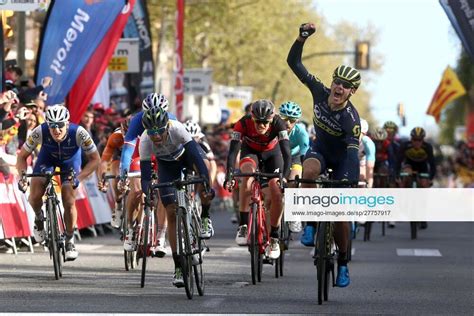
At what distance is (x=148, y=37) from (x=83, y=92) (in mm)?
8525

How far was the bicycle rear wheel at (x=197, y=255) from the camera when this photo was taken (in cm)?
1479

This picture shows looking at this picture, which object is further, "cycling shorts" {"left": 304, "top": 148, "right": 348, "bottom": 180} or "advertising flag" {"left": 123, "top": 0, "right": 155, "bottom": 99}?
"advertising flag" {"left": 123, "top": 0, "right": 155, "bottom": 99}

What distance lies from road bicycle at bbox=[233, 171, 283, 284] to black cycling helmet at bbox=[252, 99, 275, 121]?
23.1 inches

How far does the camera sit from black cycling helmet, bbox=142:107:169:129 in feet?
47.9

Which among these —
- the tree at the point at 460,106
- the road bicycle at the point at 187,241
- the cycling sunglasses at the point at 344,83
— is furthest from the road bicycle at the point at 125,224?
the tree at the point at 460,106

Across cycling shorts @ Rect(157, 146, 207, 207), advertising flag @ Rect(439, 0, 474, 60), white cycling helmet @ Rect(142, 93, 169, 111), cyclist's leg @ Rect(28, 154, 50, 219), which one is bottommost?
cyclist's leg @ Rect(28, 154, 50, 219)

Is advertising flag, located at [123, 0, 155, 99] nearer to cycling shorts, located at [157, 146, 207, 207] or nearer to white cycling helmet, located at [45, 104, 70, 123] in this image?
white cycling helmet, located at [45, 104, 70, 123]

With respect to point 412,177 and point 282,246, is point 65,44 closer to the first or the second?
point 412,177

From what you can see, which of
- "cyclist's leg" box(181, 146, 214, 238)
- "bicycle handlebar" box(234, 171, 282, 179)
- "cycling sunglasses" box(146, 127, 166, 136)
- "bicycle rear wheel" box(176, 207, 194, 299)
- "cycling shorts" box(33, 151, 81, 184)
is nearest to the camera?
"bicycle rear wheel" box(176, 207, 194, 299)

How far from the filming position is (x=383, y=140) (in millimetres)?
29625

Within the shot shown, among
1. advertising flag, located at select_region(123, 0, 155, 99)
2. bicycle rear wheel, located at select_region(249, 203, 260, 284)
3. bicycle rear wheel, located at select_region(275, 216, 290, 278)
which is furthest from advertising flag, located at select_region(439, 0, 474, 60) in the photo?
advertising flag, located at select_region(123, 0, 155, 99)

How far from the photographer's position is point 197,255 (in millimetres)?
14969

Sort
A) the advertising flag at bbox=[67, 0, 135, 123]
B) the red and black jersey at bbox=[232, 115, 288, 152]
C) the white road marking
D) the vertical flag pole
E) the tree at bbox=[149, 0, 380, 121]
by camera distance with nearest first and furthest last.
Result: the red and black jersey at bbox=[232, 115, 288, 152]
the white road marking
the advertising flag at bbox=[67, 0, 135, 123]
the vertical flag pole
the tree at bbox=[149, 0, 380, 121]

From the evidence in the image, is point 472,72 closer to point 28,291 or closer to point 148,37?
point 148,37
